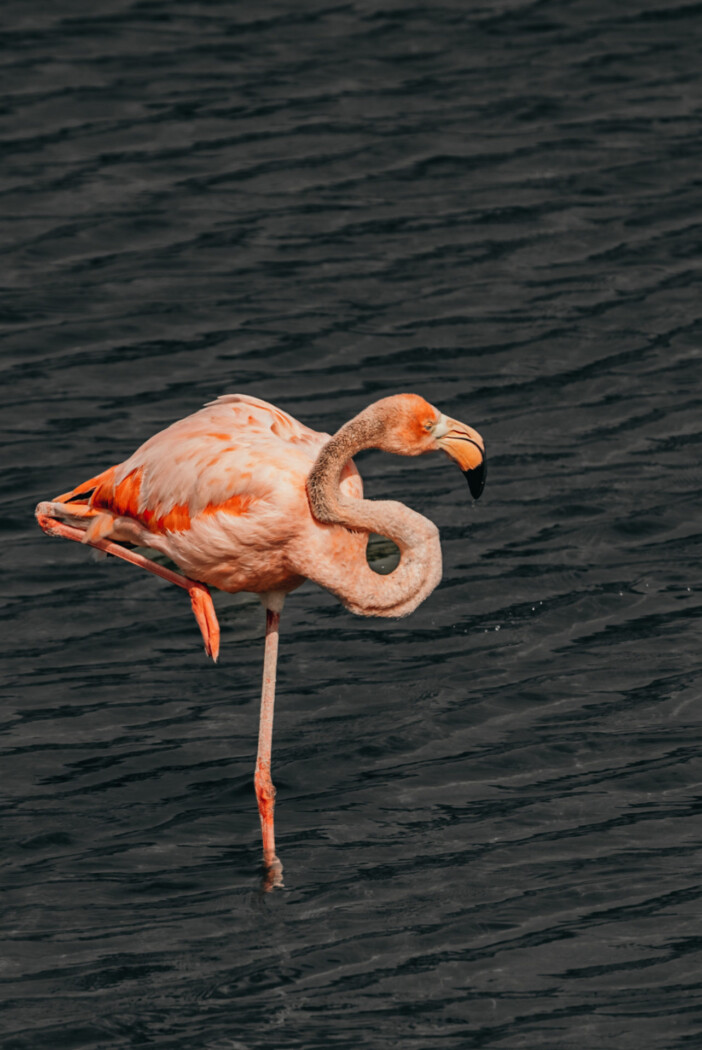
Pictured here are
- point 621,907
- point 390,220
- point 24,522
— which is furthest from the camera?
point 390,220

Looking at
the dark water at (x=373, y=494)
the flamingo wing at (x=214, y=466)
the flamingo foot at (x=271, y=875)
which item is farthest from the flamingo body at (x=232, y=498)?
the flamingo foot at (x=271, y=875)

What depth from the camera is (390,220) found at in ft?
48.5

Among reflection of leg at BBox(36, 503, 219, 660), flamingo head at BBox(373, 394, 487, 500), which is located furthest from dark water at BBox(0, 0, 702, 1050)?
flamingo head at BBox(373, 394, 487, 500)

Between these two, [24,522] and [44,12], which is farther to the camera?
[44,12]

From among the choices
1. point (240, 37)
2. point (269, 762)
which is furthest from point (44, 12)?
point (269, 762)

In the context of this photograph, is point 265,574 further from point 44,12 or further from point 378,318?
point 44,12

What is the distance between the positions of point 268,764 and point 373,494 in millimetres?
3429

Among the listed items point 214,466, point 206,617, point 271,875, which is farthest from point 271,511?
point 271,875

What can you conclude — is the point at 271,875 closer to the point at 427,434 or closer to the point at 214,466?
the point at 214,466

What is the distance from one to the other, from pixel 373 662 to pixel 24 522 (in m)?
2.51

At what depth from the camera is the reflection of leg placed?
29.1 ft

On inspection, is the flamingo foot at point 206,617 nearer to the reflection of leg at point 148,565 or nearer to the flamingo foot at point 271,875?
the reflection of leg at point 148,565

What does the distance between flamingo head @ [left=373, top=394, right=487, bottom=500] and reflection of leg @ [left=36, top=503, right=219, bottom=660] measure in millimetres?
1312

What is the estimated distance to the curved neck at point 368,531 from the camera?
8203mm
